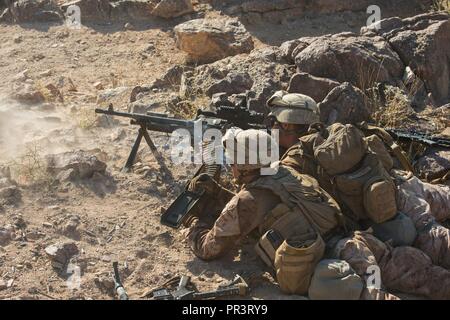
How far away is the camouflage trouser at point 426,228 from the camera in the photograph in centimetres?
527

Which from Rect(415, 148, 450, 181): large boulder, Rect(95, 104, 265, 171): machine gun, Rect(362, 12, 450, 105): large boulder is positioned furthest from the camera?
Rect(362, 12, 450, 105): large boulder

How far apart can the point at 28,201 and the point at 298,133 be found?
88.1 inches

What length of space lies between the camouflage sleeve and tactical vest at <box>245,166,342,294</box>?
11cm

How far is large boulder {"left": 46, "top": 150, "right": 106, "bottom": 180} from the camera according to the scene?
6.23 m

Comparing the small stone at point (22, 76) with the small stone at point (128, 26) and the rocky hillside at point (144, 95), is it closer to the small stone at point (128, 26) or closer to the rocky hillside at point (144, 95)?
the rocky hillside at point (144, 95)

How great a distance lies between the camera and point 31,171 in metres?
6.18

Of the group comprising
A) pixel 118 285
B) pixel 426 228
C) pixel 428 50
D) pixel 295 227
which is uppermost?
pixel 428 50

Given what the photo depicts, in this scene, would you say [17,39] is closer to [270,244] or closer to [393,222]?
[270,244]

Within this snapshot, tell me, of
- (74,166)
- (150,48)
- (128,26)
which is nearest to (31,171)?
(74,166)

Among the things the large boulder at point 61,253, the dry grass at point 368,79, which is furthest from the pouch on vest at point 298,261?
the dry grass at point 368,79

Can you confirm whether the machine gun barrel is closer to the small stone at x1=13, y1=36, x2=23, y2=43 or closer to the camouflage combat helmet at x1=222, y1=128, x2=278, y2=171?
the camouflage combat helmet at x1=222, y1=128, x2=278, y2=171

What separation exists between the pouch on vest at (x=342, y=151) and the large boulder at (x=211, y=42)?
3654 mm

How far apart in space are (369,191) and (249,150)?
0.90 metres

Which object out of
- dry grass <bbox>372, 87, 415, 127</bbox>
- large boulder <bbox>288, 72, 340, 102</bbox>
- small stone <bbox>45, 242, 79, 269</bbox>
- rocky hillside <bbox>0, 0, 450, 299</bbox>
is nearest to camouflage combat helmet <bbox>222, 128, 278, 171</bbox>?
rocky hillside <bbox>0, 0, 450, 299</bbox>
